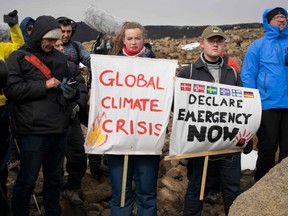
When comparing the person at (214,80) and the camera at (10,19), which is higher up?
the camera at (10,19)

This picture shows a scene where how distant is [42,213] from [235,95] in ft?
8.70

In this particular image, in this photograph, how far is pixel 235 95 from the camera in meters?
4.46

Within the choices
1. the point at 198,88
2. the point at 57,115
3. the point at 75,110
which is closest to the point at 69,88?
the point at 57,115

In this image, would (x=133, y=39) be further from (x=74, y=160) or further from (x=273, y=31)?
(x=74, y=160)

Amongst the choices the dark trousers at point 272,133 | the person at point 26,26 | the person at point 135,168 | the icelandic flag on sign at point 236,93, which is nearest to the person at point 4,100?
the person at point 26,26

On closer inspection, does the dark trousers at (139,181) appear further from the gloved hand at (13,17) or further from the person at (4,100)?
the gloved hand at (13,17)

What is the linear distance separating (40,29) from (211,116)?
176 centimetres

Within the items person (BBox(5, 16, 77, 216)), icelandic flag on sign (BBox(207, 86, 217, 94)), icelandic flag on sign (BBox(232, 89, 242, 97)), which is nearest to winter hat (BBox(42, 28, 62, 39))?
person (BBox(5, 16, 77, 216))

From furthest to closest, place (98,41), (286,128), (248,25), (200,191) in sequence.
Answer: (248,25) → (98,41) → (286,128) → (200,191)

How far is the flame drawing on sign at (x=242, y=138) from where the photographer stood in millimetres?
4465

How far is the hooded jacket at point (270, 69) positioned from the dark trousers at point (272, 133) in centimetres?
10

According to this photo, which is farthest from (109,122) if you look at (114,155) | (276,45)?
(276,45)

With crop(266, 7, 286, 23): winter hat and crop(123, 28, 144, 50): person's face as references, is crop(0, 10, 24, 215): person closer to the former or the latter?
crop(123, 28, 144, 50): person's face

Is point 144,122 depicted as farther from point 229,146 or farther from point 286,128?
point 286,128
